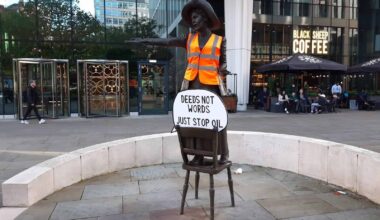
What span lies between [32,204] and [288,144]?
3.87m

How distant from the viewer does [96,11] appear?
17.6m

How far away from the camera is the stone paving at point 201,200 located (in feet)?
14.3

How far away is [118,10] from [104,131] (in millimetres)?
8175

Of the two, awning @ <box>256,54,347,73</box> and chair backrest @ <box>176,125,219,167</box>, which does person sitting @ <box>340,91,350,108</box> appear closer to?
awning @ <box>256,54,347,73</box>

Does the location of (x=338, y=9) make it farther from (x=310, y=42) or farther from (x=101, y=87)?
(x=101, y=87)

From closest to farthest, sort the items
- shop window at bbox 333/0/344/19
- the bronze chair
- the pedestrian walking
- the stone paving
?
the bronze chair → the stone paving → the pedestrian walking → shop window at bbox 333/0/344/19

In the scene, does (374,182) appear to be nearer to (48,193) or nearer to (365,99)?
(48,193)

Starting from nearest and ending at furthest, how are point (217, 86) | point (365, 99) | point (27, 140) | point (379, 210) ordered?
1. point (379, 210)
2. point (217, 86)
3. point (27, 140)
4. point (365, 99)

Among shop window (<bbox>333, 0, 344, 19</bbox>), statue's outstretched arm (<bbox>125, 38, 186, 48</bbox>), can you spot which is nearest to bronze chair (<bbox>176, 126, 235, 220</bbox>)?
statue's outstretched arm (<bbox>125, 38, 186, 48</bbox>)

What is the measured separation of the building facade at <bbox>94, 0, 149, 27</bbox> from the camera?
17.6 meters

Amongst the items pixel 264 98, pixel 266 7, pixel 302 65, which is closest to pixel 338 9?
pixel 266 7

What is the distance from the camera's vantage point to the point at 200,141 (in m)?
4.19

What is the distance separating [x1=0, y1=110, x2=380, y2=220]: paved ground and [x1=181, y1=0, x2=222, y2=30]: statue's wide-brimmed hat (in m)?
4.06

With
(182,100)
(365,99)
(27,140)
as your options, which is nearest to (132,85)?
(27,140)
